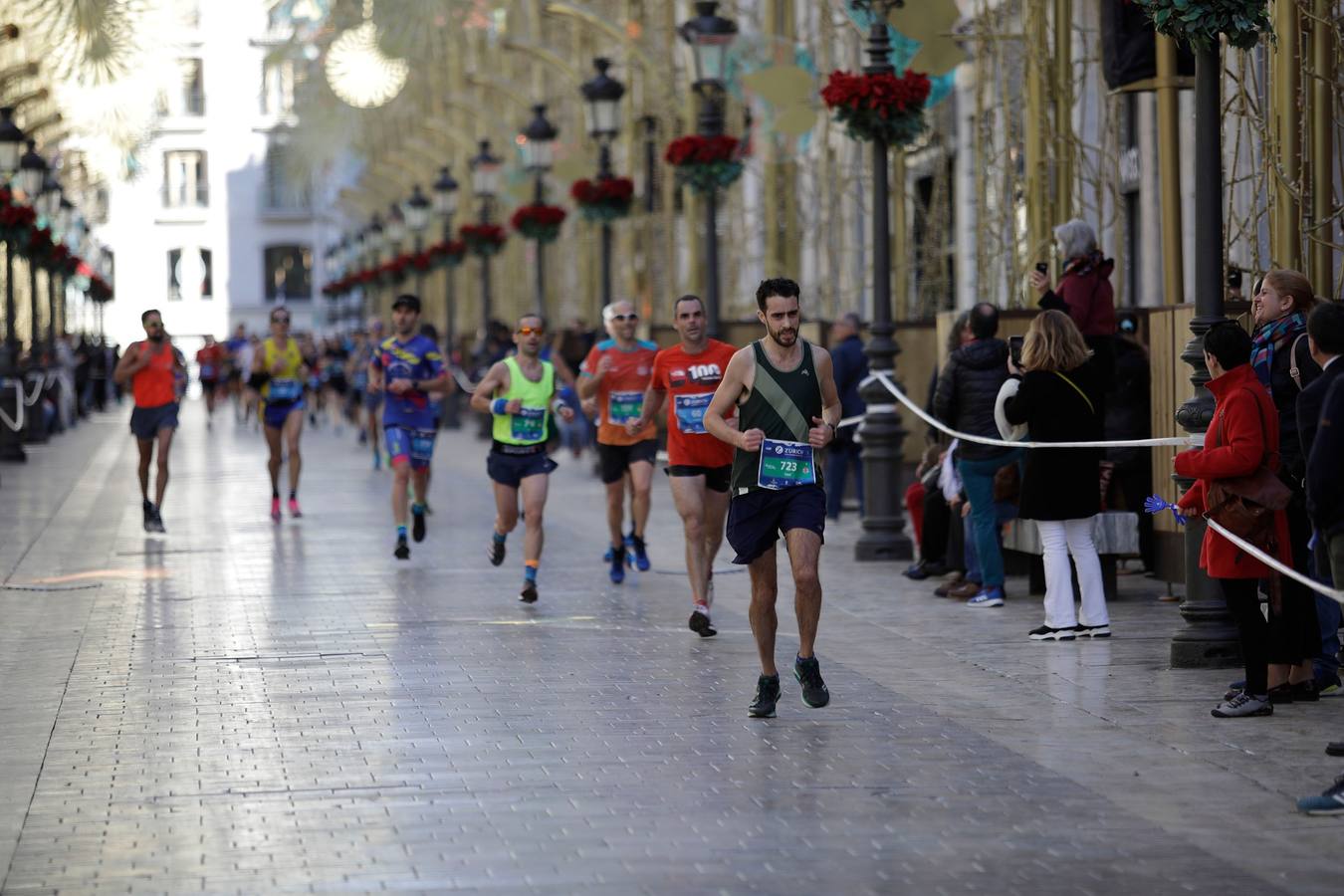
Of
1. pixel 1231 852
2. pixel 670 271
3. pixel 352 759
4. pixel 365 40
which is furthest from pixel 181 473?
pixel 1231 852

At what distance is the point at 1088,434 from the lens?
12664mm

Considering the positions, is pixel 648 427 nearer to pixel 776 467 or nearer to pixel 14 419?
pixel 776 467

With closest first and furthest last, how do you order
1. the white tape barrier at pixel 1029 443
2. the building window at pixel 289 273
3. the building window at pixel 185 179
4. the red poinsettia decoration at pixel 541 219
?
the white tape barrier at pixel 1029 443 → the red poinsettia decoration at pixel 541 219 → the building window at pixel 185 179 → the building window at pixel 289 273

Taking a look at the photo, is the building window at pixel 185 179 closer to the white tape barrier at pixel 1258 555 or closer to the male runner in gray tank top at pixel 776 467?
the male runner in gray tank top at pixel 776 467

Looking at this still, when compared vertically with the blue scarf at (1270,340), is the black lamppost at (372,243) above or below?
above

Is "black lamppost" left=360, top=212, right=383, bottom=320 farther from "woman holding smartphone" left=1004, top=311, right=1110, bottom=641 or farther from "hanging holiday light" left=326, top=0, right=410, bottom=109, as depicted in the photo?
A: "woman holding smartphone" left=1004, top=311, right=1110, bottom=641

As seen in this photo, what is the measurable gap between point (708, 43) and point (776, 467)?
1280cm

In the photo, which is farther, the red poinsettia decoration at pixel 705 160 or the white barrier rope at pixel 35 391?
the white barrier rope at pixel 35 391

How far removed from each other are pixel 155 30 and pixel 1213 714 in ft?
45.4

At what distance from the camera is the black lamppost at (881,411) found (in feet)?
56.8

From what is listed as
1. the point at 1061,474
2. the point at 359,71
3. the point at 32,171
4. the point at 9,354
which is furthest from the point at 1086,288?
the point at 359,71

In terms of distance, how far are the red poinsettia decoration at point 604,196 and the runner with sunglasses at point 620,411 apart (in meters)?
14.4

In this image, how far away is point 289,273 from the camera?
355 feet

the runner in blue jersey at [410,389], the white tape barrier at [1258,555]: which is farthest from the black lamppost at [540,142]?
the white tape barrier at [1258,555]
